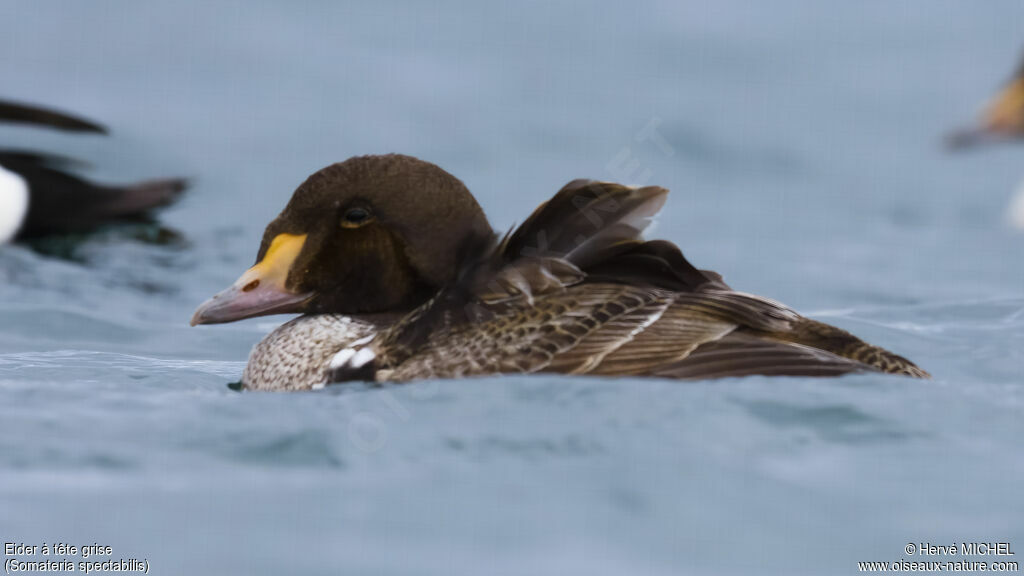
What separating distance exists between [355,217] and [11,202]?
4.51m

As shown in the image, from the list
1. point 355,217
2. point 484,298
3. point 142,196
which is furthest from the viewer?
point 142,196

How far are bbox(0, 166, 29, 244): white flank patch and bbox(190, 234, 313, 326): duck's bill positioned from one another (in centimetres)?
411

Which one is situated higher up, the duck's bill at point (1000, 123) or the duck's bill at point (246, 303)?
the duck's bill at point (1000, 123)

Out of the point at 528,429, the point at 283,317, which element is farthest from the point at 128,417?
the point at 283,317

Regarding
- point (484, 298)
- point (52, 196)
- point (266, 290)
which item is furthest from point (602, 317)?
point (52, 196)

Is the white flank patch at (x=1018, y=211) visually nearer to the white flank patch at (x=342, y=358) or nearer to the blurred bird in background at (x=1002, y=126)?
the blurred bird in background at (x=1002, y=126)

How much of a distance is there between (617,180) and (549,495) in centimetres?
→ 139

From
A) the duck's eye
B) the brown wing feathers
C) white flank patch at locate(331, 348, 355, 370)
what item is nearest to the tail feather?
the duck's eye

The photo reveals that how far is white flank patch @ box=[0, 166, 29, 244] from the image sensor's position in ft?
28.3

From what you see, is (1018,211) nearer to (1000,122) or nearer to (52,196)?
(1000,122)

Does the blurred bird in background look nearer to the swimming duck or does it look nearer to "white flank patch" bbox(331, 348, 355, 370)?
the swimming duck

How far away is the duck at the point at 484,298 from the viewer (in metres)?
4.46

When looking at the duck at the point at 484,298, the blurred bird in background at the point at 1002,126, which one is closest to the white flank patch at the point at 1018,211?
the blurred bird in background at the point at 1002,126

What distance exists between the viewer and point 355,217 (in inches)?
194
